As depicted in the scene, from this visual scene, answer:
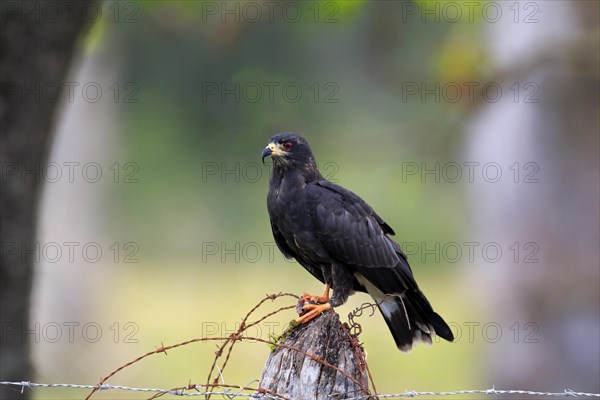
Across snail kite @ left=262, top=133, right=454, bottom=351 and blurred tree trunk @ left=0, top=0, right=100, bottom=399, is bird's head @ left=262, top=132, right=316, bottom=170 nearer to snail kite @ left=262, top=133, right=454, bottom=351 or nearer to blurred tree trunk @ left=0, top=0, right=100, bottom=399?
snail kite @ left=262, top=133, right=454, bottom=351

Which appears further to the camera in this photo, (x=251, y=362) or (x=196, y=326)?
(x=196, y=326)

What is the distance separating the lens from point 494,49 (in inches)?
328

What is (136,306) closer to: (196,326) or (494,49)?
(196,326)

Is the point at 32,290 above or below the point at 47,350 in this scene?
above

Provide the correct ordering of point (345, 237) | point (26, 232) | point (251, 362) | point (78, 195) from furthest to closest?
1. point (78, 195)
2. point (251, 362)
3. point (26, 232)
4. point (345, 237)

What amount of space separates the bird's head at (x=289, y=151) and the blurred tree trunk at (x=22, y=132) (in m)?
1.39

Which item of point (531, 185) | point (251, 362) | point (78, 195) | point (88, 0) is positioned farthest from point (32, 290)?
point (78, 195)

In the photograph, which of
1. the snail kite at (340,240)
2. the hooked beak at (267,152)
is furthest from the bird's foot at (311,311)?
the hooked beak at (267,152)

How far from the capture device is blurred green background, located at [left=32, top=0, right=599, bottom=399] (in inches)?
323

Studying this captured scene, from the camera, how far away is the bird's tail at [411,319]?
4301 mm

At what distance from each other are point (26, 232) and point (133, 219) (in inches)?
809

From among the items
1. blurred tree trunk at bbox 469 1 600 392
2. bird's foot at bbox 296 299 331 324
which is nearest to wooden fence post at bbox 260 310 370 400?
bird's foot at bbox 296 299 331 324

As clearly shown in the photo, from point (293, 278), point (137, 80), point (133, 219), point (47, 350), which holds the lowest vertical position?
point (47, 350)

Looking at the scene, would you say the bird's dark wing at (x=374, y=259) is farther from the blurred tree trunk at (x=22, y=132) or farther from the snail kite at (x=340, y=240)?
the blurred tree trunk at (x=22, y=132)
